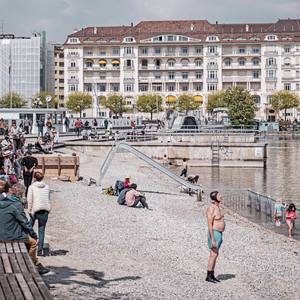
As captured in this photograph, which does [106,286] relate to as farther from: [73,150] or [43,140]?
[73,150]

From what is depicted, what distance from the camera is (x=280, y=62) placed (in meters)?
129

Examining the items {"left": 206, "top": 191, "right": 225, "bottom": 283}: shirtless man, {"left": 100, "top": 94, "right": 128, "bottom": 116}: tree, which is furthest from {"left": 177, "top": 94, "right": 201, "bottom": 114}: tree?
{"left": 206, "top": 191, "right": 225, "bottom": 283}: shirtless man

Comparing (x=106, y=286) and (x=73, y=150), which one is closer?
(x=106, y=286)

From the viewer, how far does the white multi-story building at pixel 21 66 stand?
130125mm

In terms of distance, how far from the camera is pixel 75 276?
39.9ft

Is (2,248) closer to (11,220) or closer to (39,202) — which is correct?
(11,220)

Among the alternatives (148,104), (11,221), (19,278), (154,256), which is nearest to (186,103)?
(148,104)

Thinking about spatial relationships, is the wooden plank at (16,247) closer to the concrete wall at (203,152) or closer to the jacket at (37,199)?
the jacket at (37,199)

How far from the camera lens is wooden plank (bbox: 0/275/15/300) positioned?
24.4 feet

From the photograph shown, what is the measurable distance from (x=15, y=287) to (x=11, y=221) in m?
2.56

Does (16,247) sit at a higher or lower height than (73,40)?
lower

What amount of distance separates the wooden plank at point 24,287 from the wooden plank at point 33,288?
0.03m

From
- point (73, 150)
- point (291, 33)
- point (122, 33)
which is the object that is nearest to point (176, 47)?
point (122, 33)

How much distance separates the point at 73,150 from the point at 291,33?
87171 millimetres
